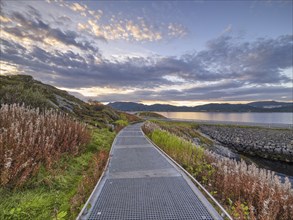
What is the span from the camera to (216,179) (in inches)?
226

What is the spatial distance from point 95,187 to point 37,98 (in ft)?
37.9

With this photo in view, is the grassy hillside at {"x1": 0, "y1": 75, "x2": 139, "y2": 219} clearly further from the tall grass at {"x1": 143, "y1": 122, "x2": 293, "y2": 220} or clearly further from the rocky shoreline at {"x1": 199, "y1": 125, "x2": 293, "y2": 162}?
the rocky shoreline at {"x1": 199, "y1": 125, "x2": 293, "y2": 162}

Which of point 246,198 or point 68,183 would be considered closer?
point 246,198

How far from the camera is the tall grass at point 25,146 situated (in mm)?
4438

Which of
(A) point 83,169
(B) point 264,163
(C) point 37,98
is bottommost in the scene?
(B) point 264,163

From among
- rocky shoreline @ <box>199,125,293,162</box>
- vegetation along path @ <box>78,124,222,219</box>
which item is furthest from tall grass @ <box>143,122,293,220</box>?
rocky shoreline @ <box>199,125,293,162</box>

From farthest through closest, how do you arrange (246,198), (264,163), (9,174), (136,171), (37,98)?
(264,163) → (37,98) → (136,171) → (246,198) → (9,174)

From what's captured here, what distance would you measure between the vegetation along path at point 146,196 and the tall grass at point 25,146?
6.26 ft

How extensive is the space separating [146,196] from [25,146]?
3827 mm

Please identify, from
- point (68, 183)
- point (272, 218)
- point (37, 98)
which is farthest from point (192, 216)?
point (37, 98)

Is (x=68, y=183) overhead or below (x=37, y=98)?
below

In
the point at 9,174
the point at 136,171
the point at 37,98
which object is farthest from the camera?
the point at 37,98

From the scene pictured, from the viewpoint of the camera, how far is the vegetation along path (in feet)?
12.4

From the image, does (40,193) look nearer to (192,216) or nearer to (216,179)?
(192,216)
